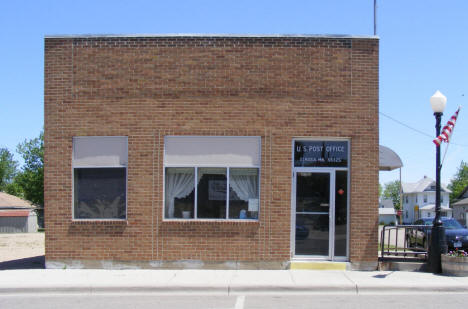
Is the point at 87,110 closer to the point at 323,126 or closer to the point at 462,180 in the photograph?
the point at 323,126

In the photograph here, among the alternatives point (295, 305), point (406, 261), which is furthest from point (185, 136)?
point (406, 261)

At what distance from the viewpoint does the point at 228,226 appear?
11750 millimetres

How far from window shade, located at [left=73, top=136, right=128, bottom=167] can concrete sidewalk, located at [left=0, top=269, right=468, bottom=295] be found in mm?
2651

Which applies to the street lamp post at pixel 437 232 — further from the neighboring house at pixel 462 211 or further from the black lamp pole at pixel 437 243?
the neighboring house at pixel 462 211

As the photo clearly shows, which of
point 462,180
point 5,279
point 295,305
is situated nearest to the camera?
point 295,305

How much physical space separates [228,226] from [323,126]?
3.32 meters

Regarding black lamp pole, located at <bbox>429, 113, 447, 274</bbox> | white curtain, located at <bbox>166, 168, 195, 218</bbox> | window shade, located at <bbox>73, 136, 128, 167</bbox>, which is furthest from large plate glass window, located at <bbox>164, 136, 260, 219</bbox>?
black lamp pole, located at <bbox>429, 113, 447, 274</bbox>

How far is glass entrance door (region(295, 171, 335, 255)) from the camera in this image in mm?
11891

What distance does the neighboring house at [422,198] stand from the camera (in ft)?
301

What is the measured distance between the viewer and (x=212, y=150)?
11.9 m

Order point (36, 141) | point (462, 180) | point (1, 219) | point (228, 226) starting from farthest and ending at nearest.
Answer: point (462, 180), point (36, 141), point (1, 219), point (228, 226)

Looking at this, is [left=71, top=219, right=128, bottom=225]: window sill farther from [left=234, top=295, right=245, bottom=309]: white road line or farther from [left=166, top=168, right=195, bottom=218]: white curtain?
[left=234, top=295, right=245, bottom=309]: white road line

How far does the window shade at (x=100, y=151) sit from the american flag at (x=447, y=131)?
741 centimetres

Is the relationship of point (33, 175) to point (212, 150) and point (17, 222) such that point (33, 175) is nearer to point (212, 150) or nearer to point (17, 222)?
point (17, 222)
